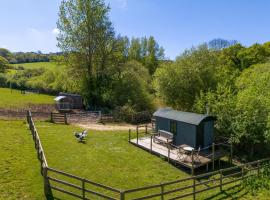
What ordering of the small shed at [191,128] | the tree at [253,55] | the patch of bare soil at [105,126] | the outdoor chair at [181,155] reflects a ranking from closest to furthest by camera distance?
the outdoor chair at [181,155]
the small shed at [191,128]
the patch of bare soil at [105,126]
the tree at [253,55]

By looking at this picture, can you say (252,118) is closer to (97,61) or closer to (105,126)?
(105,126)

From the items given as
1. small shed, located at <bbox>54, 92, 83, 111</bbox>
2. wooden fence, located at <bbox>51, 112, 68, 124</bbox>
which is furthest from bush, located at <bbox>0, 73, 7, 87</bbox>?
wooden fence, located at <bbox>51, 112, 68, 124</bbox>

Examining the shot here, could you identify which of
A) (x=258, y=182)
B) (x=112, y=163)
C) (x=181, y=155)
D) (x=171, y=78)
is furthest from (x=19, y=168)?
(x=171, y=78)

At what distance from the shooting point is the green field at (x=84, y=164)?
12.0 meters

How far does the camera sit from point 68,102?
34500mm

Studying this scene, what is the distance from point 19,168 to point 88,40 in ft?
81.2

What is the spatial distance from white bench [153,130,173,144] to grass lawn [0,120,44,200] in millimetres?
8388

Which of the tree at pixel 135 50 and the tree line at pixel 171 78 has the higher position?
the tree at pixel 135 50

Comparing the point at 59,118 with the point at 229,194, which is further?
the point at 59,118

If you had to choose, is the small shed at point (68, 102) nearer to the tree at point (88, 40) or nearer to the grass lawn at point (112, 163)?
the tree at point (88, 40)

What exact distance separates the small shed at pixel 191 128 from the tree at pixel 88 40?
18559 mm

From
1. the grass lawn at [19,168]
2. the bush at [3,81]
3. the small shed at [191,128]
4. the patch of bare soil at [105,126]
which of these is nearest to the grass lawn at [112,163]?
the grass lawn at [19,168]

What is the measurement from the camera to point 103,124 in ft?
90.4

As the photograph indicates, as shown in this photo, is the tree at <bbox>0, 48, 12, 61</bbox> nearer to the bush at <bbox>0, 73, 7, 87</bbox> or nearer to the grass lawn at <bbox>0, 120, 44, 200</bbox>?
the bush at <bbox>0, 73, 7, 87</bbox>
